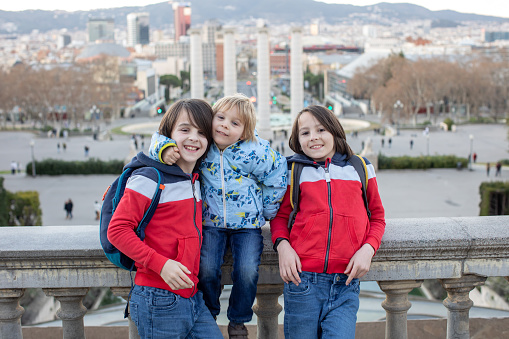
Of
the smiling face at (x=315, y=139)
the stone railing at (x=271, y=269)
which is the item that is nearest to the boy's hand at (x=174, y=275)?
the stone railing at (x=271, y=269)

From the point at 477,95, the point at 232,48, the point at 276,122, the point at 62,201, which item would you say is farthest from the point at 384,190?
the point at 477,95

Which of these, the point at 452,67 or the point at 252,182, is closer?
the point at 252,182

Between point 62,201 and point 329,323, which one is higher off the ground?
point 329,323

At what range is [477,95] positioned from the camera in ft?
198

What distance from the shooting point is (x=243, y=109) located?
124 inches

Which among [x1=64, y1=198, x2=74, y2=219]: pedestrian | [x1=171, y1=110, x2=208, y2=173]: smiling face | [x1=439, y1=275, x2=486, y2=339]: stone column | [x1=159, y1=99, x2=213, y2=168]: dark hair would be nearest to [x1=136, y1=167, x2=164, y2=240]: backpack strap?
[x1=171, y1=110, x2=208, y2=173]: smiling face

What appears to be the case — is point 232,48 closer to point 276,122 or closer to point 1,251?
point 276,122

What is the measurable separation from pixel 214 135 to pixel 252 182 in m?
0.33

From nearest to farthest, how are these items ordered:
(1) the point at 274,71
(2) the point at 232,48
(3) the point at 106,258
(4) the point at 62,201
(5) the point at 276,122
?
(3) the point at 106,258 → (4) the point at 62,201 → (2) the point at 232,48 → (5) the point at 276,122 → (1) the point at 274,71

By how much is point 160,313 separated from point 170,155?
0.77 m

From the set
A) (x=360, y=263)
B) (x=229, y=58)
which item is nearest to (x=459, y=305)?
(x=360, y=263)

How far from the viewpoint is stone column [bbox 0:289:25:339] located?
2986 mm

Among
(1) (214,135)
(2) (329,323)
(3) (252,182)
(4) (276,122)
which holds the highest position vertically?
(1) (214,135)

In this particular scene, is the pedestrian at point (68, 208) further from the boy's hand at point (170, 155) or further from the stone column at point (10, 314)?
the boy's hand at point (170, 155)
